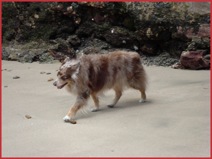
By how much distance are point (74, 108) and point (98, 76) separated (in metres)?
0.56

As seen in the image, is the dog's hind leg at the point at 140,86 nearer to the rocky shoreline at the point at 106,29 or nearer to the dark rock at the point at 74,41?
the rocky shoreline at the point at 106,29

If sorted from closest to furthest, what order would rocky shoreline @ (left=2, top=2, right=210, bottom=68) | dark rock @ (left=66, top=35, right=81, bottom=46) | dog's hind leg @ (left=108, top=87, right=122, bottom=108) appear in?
dog's hind leg @ (left=108, top=87, right=122, bottom=108)
rocky shoreline @ (left=2, top=2, right=210, bottom=68)
dark rock @ (left=66, top=35, right=81, bottom=46)

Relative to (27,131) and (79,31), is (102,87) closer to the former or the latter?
(27,131)

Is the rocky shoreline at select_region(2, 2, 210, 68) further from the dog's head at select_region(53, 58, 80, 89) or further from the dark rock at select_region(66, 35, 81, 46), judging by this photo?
the dog's head at select_region(53, 58, 80, 89)

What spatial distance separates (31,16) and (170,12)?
3128mm

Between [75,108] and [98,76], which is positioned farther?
[98,76]

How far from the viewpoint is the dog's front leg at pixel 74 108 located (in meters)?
4.76

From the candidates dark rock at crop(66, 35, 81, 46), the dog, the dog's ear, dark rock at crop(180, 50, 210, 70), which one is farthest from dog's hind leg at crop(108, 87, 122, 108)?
dark rock at crop(66, 35, 81, 46)

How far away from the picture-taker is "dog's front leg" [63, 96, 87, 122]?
4758 millimetres

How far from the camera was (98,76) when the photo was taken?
17.3 ft

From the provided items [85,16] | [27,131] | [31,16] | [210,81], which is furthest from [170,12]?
[27,131]

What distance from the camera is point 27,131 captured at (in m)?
4.32

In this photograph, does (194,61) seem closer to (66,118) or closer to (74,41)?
(74,41)

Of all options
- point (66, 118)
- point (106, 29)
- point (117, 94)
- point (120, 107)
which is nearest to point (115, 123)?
point (66, 118)
